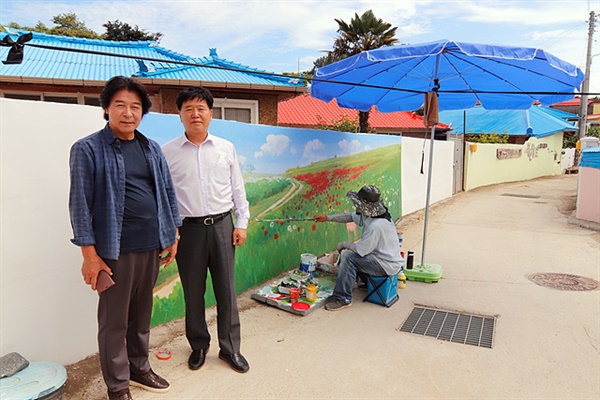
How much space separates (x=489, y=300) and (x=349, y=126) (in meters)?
12.7

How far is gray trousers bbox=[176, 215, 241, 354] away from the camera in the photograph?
2934mm

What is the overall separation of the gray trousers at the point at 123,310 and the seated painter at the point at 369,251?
7.13ft

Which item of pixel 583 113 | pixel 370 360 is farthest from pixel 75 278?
pixel 583 113

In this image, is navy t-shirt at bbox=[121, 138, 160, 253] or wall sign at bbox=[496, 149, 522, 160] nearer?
navy t-shirt at bbox=[121, 138, 160, 253]

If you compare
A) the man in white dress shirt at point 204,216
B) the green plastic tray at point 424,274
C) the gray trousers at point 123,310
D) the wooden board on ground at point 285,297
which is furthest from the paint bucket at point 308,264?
the gray trousers at point 123,310

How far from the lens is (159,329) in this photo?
363 cm

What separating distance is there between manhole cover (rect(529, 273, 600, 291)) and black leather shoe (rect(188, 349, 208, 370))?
4.23 meters

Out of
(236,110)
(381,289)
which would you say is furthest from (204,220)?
(236,110)

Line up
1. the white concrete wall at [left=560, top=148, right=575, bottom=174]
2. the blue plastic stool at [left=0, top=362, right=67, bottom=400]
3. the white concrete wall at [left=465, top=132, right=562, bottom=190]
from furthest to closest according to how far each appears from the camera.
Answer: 1. the white concrete wall at [left=560, top=148, right=575, bottom=174]
2. the white concrete wall at [left=465, top=132, right=562, bottom=190]
3. the blue plastic stool at [left=0, top=362, right=67, bottom=400]

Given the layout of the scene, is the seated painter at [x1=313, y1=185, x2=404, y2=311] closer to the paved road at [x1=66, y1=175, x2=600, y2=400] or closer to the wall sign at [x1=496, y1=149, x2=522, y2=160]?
the paved road at [x1=66, y1=175, x2=600, y2=400]

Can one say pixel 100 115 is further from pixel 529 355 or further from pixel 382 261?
pixel 529 355

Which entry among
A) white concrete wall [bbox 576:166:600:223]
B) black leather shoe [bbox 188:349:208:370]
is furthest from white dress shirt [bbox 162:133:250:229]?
white concrete wall [bbox 576:166:600:223]

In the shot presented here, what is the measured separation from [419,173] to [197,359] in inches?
334

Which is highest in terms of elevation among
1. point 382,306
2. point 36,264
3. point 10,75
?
point 10,75
